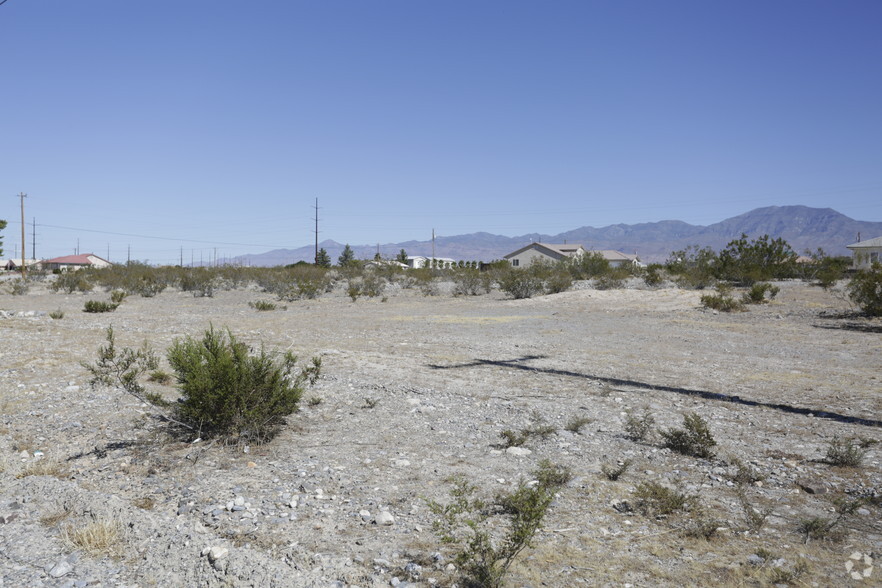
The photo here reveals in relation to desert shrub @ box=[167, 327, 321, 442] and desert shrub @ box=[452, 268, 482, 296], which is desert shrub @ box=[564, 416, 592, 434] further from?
desert shrub @ box=[452, 268, 482, 296]

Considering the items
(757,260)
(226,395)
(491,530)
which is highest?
(757,260)

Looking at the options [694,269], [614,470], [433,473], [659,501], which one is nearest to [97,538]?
[433,473]

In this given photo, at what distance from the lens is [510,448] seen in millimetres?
5941

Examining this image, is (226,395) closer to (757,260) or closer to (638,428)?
(638,428)

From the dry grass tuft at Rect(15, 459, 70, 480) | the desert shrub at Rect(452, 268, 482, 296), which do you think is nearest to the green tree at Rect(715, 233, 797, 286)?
the desert shrub at Rect(452, 268, 482, 296)

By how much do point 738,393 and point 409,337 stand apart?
7583mm

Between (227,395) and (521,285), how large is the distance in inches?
961

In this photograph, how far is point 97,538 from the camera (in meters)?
3.84

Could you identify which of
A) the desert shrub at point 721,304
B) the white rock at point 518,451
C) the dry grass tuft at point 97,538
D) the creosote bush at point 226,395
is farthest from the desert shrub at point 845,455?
the desert shrub at point 721,304

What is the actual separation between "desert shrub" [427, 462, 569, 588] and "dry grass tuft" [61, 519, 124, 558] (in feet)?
6.60

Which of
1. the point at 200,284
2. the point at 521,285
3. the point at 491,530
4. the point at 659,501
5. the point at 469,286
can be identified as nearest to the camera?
the point at 491,530

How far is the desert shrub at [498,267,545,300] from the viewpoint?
29.4 metres

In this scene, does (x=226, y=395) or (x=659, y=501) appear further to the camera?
(x=226, y=395)

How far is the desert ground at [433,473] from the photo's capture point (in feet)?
12.0
